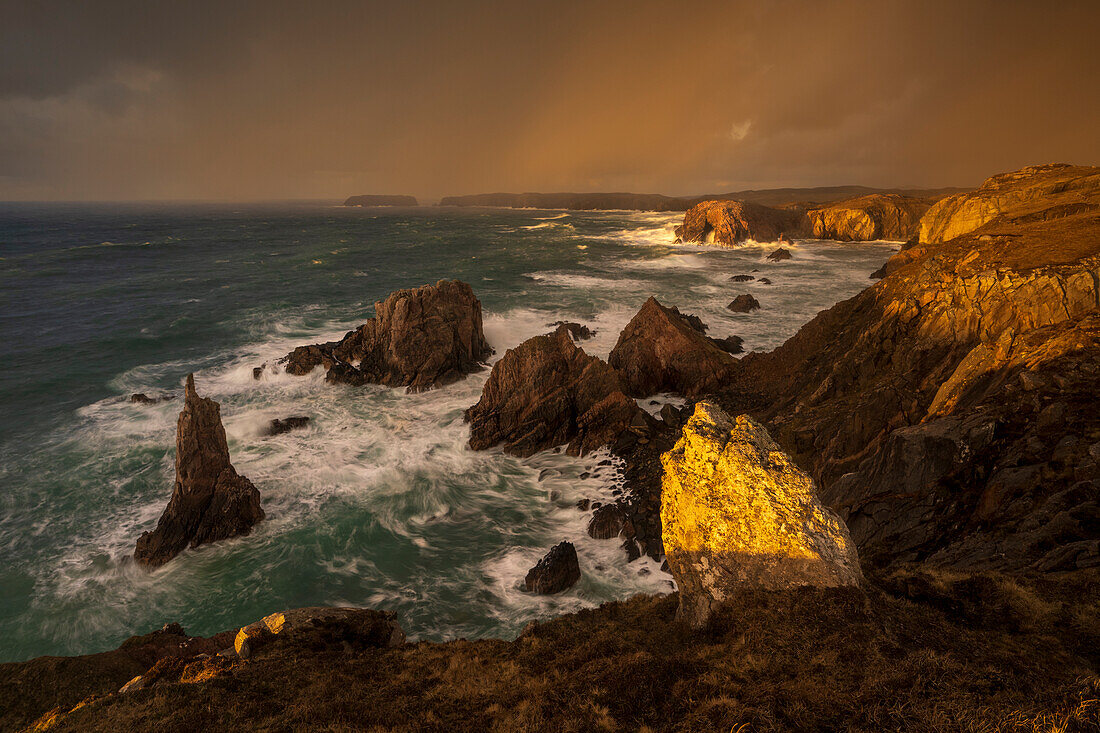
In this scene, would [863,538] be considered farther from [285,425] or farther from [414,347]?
[285,425]

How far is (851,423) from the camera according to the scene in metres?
21.7

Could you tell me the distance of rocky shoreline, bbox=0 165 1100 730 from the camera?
9.59 meters

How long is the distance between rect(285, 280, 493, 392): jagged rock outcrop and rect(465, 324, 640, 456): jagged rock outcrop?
895 cm

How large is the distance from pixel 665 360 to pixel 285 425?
94.8 feet

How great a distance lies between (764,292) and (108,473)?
73.4 m

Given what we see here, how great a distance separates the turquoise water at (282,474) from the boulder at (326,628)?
385 cm

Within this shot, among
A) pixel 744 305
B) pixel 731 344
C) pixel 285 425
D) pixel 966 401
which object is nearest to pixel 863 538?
pixel 966 401

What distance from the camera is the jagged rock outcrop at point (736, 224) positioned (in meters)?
119

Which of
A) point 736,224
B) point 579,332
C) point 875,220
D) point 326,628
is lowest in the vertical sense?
point 326,628

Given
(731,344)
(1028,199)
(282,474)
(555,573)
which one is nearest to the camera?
(555,573)

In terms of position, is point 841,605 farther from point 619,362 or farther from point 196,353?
point 196,353

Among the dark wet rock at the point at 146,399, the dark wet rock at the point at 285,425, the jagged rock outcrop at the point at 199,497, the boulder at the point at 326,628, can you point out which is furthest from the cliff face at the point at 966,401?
the dark wet rock at the point at 146,399

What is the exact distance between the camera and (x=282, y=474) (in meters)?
29.2

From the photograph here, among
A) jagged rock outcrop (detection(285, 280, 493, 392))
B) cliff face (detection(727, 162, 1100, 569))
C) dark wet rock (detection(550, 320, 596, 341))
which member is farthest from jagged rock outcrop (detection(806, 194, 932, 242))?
jagged rock outcrop (detection(285, 280, 493, 392))
